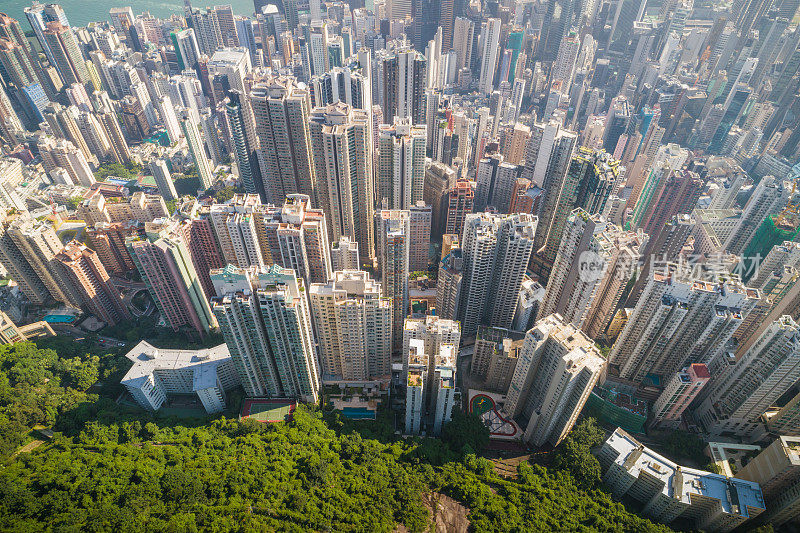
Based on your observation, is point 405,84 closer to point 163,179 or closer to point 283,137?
point 283,137

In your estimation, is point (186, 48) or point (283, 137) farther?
point (186, 48)

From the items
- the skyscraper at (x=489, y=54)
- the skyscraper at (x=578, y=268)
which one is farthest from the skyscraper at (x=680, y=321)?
the skyscraper at (x=489, y=54)

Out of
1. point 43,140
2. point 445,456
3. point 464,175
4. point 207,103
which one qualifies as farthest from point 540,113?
point 43,140

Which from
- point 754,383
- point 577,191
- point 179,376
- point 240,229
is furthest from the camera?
point 577,191

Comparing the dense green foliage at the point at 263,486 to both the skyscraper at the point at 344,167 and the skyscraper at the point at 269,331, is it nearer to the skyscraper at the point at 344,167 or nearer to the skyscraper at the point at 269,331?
the skyscraper at the point at 269,331

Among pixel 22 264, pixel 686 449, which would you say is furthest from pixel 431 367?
pixel 22 264

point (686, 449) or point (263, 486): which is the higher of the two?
point (263, 486)

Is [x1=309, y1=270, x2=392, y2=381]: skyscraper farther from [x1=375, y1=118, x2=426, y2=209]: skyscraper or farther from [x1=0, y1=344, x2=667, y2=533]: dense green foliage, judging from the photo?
[x1=375, y1=118, x2=426, y2=209]: skyscraper

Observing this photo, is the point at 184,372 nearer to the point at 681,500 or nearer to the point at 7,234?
the point at 7,234
